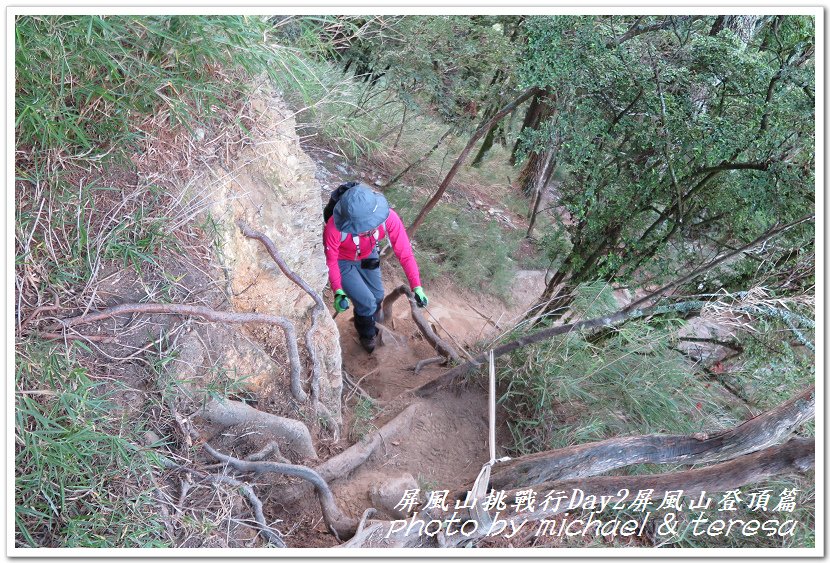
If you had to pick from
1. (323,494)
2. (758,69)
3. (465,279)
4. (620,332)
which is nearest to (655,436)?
(620,332)

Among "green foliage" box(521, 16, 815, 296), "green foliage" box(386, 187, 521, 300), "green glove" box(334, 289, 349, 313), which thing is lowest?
"green foliage" box(386, 187, 521, 300)

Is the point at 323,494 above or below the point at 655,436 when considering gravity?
below

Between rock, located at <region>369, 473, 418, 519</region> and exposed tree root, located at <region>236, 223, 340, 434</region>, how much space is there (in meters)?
0.55

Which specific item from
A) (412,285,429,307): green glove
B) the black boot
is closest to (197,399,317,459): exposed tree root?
(412,285,429,307): green glove

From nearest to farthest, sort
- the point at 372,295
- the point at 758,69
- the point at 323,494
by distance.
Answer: the point at 323,494 → the point at 758,69 → the point at 372,295

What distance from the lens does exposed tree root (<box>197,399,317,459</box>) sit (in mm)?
3021

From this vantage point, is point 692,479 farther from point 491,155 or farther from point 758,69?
point 491,155

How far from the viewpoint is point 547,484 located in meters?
2.97

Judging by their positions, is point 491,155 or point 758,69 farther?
point 491,155

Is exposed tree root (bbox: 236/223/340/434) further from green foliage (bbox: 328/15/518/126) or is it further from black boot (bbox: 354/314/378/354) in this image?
green foliage (bbox: 328/15/518/126)

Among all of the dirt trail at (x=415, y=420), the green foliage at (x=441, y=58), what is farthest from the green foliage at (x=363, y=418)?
the green foliage at (x=441, y=58)

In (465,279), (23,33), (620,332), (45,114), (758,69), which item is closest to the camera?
(23,33)

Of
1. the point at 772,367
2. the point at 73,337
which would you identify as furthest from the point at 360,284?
the point at 772,367

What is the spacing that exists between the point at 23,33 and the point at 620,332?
3.83 meters
